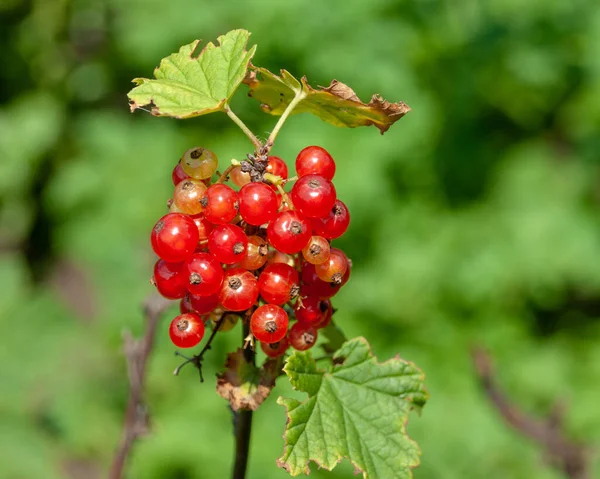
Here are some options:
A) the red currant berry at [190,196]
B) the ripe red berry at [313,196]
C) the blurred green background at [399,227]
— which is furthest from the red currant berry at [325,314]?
the blurred green background at [399,227]

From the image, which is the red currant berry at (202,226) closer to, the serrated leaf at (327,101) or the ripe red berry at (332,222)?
the ripe red berry at (332,222)

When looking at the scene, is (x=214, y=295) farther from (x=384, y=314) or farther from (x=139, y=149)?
(x=139, y=149)

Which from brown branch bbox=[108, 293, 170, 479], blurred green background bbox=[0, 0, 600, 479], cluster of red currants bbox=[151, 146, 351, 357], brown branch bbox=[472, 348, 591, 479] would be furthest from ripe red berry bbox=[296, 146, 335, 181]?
blurred green background bbox=[0, 0, 600, 479]

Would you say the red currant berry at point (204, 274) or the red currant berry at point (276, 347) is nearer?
the red currant berry at point (204, 274)

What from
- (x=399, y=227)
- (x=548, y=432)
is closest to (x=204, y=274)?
(x=548, y=432)

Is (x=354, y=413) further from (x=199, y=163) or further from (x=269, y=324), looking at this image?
(x=199, y=163)

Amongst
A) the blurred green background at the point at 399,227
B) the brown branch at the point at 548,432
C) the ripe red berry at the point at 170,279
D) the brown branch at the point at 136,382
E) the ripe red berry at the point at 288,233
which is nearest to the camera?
the ripe red berry at the point at 288,233

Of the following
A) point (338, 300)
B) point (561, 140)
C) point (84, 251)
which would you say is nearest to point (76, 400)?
point (84, 251)
